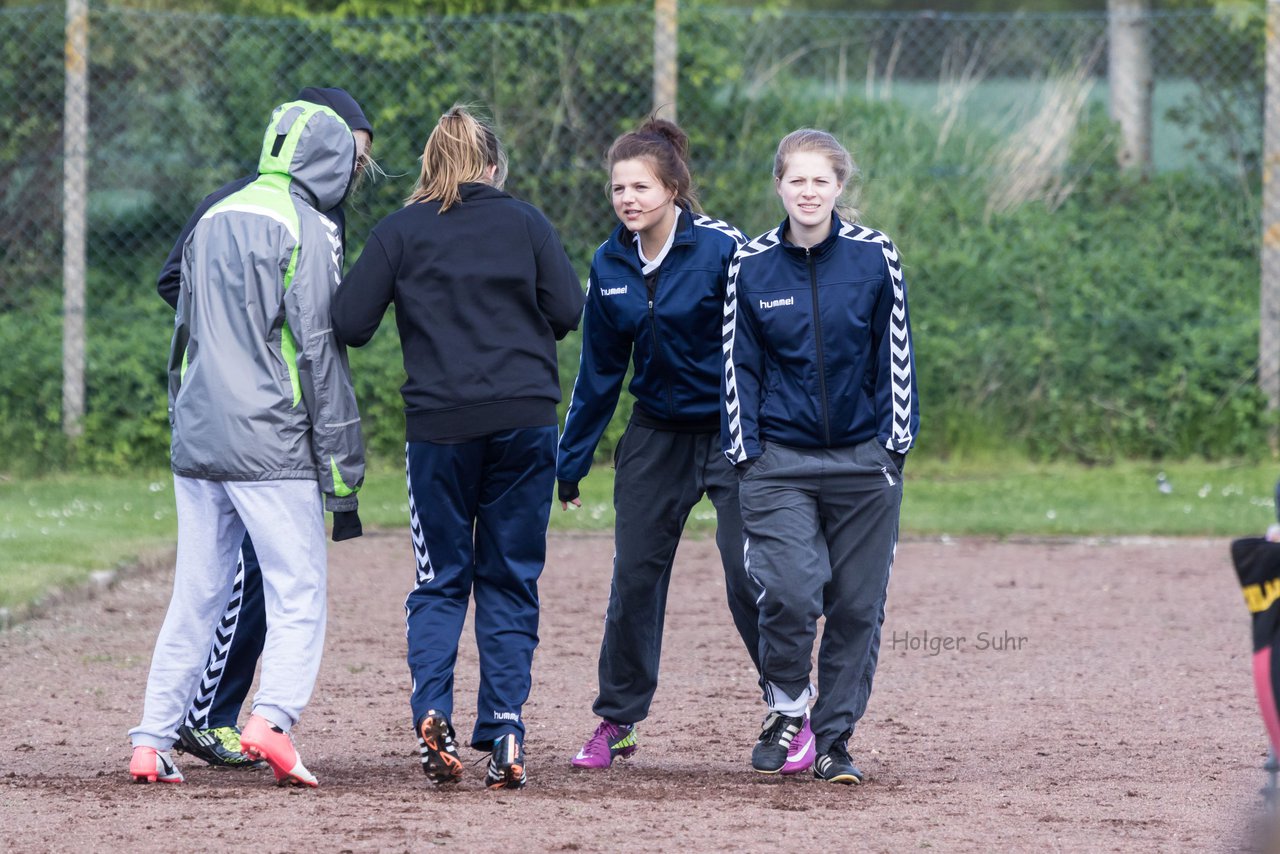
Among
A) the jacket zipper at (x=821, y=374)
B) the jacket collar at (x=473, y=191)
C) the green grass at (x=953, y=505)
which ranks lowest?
the green grass at (x=953, y=505)

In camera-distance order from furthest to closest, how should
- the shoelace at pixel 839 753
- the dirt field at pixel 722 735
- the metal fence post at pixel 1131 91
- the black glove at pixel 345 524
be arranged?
1. the metal fence post at pixel 1131 91
2. the shoelace at pixel 839 753
3. the black glove at pixel 345 524
4. the dirt field at pixel 722 735

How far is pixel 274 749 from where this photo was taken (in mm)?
4785

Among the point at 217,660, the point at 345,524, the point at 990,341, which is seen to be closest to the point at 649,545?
the point at 345,524

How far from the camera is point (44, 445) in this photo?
38.3 ft

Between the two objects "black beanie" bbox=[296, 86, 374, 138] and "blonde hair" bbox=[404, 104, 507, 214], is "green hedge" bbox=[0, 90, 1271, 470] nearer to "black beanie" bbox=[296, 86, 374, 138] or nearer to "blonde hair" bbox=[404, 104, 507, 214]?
"black beanie" bbox=[296, 86, 374, 138]

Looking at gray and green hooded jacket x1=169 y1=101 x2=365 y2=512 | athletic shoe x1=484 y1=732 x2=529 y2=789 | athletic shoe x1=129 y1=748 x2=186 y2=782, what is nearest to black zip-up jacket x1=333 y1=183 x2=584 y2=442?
gray and green hooded jacket x1=169 y1=101 x2=365 y2=512

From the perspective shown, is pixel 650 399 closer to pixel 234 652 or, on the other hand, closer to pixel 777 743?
pixel 777 743

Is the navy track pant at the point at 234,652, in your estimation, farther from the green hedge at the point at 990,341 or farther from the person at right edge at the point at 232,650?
the green hedge at the point at 990,341

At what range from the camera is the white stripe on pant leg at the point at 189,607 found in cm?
496

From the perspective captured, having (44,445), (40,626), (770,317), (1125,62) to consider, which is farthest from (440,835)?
(1125,62)

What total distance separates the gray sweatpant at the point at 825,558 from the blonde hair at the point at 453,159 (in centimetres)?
113

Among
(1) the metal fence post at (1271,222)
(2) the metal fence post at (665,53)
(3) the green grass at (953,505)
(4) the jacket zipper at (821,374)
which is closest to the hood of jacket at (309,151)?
(4) the jacket zipper at (821,374)

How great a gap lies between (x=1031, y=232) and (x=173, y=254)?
9101 mm

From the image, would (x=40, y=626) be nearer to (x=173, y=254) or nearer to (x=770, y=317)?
(x=173, y=254)
